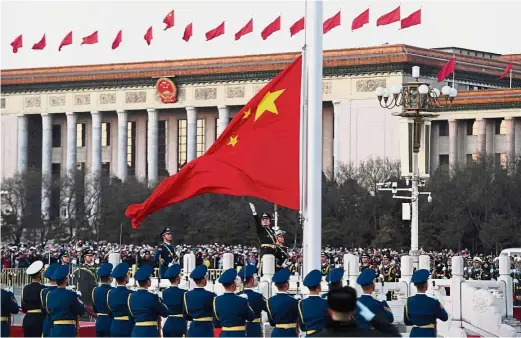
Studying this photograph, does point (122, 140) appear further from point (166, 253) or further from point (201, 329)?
point (201, 329)

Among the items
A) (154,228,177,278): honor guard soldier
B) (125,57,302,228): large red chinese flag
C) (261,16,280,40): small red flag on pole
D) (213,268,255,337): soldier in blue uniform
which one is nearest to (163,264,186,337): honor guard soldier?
(125,57,302,228): large red chinese flag

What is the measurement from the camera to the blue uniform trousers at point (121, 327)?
54.0 feet

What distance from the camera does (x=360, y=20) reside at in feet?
155

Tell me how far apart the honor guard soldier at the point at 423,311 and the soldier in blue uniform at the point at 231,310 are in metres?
1.51

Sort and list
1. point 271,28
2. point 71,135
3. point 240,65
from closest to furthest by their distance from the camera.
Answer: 1. point 271,28
2. point 240,65
3. point 71,135

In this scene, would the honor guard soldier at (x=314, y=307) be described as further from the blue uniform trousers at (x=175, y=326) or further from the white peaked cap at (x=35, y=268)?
the white peaked cap at (x=35, y=268)

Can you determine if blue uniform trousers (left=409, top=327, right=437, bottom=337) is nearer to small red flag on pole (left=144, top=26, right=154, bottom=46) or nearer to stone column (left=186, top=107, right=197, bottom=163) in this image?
small red flag on pole (left=144, top=26, right=154, bottom=46)

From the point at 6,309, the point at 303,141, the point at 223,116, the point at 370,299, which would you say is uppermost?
the point at 223,116

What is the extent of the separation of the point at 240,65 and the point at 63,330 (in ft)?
214

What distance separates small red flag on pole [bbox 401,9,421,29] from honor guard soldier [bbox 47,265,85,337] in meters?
36.2

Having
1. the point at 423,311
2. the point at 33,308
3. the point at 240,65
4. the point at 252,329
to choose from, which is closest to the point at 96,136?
the point at 240,65

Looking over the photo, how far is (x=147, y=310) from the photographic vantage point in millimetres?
15867

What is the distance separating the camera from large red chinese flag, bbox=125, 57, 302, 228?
679 inches

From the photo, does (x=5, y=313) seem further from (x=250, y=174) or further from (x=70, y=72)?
(x=70, y=72)
